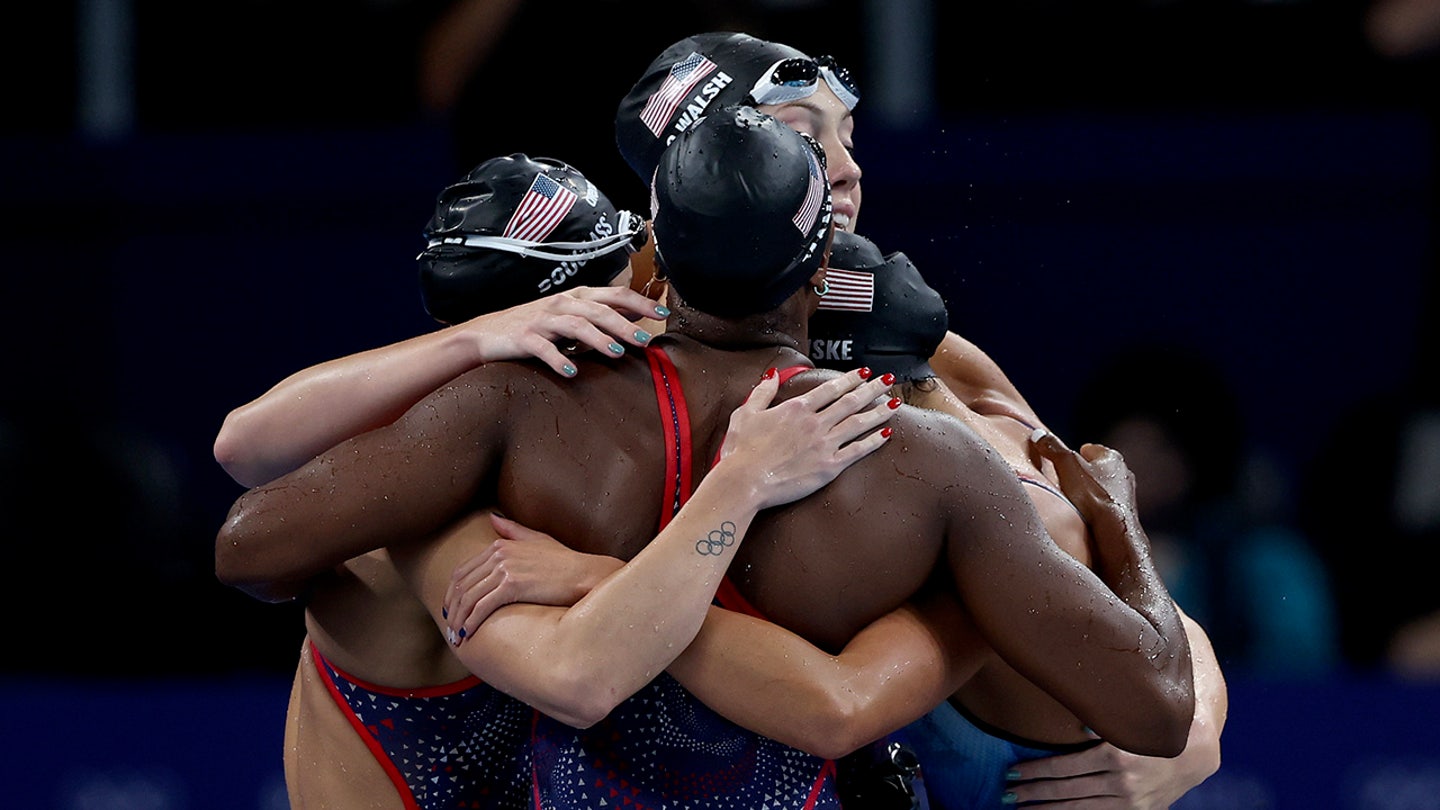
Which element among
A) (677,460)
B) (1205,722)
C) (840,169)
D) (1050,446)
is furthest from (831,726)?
(840,169)

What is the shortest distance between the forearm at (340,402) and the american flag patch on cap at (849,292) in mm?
587

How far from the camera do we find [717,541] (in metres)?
2.40

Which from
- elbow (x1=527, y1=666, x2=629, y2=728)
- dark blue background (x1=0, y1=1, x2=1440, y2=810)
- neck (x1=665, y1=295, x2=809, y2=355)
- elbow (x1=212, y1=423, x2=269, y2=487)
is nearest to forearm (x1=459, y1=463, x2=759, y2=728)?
elbow (x1=527, y1=666, x2=629, y2=728)

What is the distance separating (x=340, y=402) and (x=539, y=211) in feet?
1.53

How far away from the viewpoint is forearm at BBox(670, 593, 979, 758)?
7.90 ft

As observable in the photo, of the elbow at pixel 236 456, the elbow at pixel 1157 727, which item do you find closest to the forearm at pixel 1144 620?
the elbow at pixel 1157 727

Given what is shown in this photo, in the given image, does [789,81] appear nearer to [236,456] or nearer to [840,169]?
[840,169]

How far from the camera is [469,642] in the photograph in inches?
97.1

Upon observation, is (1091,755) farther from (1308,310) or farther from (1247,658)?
(1308,310)

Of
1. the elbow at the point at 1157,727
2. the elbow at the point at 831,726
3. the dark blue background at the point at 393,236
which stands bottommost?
the dark blue background at the point at 393,236

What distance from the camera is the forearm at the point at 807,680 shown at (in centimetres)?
241

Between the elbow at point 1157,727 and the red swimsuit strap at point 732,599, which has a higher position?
the red swimsuit strap at point 732,599

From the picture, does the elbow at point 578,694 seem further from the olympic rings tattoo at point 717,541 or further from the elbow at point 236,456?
the elbow at point 236,456

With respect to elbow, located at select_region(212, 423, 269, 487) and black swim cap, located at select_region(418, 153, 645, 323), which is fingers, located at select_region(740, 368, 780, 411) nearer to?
black swim cap, located at select_region(418, 153, 645, 323)
